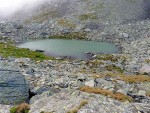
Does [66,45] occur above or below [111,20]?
below

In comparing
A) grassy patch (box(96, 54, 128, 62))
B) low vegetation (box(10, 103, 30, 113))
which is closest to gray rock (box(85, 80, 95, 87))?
low vegetation (box(10, 103, 30, 113))

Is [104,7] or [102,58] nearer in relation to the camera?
[102,58]

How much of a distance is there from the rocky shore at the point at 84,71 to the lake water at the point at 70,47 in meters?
3.89

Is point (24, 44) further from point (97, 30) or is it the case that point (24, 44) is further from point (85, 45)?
point (97, 30)

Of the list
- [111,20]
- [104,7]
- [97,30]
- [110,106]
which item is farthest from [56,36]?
[110,106]

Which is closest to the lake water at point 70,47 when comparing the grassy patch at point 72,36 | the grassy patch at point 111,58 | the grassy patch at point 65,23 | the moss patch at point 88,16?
the grassy patch at point 111,58

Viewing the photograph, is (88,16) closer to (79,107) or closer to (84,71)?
(84,71)

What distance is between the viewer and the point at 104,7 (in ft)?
426

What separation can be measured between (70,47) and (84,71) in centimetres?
3499

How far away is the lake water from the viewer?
81750mm

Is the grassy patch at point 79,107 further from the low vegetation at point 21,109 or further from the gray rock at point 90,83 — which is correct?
the gray rock at point 90,83

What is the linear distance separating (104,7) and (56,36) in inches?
1195

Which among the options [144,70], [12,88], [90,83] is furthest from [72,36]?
[12,88]

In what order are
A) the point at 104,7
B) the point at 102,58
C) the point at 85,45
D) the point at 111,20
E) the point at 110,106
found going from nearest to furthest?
1. the point at 110,106
2. the point at 102,58
3. the point at 85,45
4. the point at 111,20
5. the point at 104,7
